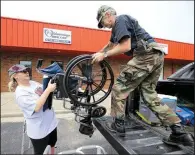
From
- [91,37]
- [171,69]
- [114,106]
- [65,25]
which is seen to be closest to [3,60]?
[65,25]

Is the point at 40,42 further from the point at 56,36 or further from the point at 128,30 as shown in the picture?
the point at 128,30

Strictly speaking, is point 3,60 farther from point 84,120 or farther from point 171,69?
point 171,69

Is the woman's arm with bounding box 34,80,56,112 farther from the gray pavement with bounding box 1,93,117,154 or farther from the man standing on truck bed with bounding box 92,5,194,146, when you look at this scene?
the gray pavement with bounding box 1,93,117,154

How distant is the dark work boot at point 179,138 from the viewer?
6.05ft

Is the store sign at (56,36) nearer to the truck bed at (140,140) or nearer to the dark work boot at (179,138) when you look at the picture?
the truck bed at (140,140)

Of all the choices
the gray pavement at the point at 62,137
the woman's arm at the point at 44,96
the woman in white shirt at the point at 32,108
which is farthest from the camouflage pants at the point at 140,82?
the gray pavement at the point at 62,137

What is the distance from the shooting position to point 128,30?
80.9 inches

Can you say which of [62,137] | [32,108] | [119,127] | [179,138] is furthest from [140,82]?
[62,137]

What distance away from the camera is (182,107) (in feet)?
10.6

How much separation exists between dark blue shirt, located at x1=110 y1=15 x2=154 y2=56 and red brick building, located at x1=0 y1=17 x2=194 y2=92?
8.25m

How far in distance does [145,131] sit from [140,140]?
0.31 m

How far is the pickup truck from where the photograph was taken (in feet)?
5.90

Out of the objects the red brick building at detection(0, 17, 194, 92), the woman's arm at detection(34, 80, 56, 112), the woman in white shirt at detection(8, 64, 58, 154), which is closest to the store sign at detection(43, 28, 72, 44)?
the red brick building at detection(0, 17, 194, 92)

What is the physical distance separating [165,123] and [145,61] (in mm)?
671
